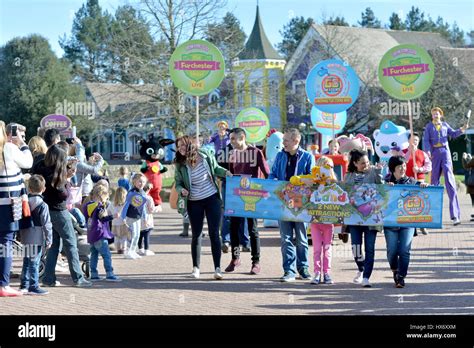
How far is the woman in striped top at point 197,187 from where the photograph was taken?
11.2m

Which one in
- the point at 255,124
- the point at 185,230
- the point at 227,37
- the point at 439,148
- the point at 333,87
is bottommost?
the point at 185,230

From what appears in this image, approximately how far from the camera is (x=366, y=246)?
10602 millimetres

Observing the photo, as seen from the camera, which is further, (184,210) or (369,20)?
(369,20)

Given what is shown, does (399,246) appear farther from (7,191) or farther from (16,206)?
(7,191)

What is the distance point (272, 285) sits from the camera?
35.1ft

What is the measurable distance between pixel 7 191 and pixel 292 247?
355cm

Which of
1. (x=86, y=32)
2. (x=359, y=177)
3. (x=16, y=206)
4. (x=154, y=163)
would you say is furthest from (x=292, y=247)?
(x=86, y=32)

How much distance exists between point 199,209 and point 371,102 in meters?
36.9

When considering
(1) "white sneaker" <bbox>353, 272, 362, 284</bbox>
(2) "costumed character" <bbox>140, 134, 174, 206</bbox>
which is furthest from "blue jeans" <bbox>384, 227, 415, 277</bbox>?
(2) "costumed character" <bbox>140, 134, 174, 206</bbox>

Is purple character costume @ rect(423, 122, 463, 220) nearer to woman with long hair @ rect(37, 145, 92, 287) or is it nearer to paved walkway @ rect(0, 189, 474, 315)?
paved walkway @ rect(0, 189, 474, 315)

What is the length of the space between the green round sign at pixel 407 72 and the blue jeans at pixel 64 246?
6.26m

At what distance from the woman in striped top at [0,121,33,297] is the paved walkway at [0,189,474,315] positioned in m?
0.38

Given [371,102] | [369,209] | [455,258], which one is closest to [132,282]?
[369,209]
